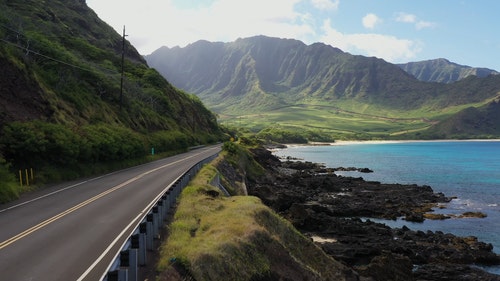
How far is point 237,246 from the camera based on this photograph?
50.8 feet

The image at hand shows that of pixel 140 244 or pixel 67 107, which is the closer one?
pixel 140 244

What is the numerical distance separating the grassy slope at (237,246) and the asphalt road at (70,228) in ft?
7.69

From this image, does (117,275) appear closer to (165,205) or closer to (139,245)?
(139,245)

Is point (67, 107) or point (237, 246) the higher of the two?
point (67, 107)

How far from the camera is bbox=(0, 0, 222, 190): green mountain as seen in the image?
99.2 ft

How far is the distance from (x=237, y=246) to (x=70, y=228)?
763 centimetres

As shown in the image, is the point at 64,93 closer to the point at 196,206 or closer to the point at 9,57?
the point at 9,57

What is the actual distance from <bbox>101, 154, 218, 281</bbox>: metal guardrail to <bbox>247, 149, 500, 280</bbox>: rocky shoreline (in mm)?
11471

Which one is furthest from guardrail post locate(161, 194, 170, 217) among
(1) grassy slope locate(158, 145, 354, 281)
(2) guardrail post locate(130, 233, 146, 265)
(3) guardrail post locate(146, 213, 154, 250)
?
(2) guardrail post locate(130, 233, 146, 265)

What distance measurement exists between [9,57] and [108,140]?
10.6m

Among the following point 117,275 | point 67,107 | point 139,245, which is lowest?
point 139,245

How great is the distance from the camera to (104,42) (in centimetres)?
10050

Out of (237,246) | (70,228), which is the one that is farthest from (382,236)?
(70,228)

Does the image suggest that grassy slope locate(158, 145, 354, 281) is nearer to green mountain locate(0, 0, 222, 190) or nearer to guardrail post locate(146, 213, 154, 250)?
guardrail post locate(146, 213, 154, 250)
